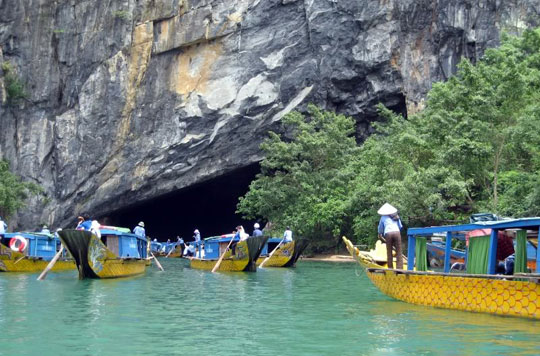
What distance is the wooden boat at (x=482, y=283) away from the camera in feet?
29.0

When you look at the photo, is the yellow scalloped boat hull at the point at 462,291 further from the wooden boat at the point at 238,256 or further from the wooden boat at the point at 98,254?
the wooden boat at the point at 238,256

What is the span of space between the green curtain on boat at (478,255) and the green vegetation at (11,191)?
22.0m

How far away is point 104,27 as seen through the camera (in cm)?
3119

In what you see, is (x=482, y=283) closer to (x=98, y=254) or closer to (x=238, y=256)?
(x=98, y=254)

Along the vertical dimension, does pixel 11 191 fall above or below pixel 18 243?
above

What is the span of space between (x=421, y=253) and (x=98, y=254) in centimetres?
751

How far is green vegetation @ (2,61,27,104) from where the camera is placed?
31.3 m

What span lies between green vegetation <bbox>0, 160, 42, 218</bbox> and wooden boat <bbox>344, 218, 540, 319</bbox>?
21135 mm

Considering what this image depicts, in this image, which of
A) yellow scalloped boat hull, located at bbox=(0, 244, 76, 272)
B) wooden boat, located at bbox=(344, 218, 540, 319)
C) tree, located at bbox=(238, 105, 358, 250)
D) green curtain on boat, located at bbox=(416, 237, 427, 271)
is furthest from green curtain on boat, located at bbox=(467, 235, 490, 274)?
tree, located at bbox=(238, 105, 358, 250)

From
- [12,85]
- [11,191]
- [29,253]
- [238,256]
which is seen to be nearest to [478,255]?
[238,256]

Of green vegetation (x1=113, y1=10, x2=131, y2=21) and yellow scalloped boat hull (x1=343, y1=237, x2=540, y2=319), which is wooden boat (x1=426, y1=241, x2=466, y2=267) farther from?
green vegetation (x1=113, y1=10, x2=131, y2=21)

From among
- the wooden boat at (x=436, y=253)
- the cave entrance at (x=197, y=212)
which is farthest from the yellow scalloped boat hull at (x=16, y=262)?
the cave entrance at (x=197, y=212)

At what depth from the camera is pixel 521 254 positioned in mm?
9180

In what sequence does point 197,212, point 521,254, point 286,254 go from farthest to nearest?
point 197,212 → point 286,254 → point 521,254
